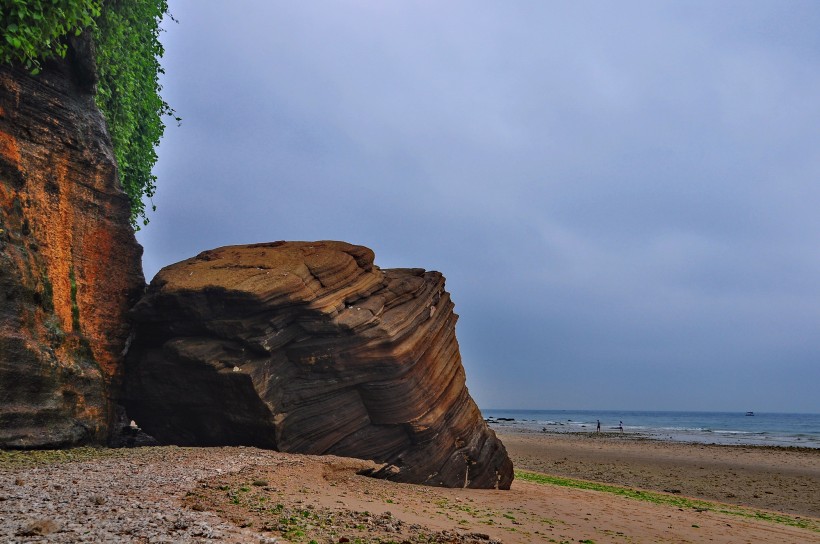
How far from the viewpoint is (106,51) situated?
20375mm

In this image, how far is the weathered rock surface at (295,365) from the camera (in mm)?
16734

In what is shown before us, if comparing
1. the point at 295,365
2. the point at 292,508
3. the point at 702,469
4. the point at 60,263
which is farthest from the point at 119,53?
the point at 702,469

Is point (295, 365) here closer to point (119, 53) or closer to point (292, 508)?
point (292, 508)

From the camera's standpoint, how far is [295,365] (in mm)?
17219

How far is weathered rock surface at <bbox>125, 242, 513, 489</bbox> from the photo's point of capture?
1673 cm

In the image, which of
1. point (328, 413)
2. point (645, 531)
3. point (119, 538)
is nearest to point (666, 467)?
point (645, 531)

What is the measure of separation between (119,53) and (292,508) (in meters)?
18.5

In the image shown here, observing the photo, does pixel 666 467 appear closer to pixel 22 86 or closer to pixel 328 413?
pixel 328 413

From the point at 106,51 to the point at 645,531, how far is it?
22.7m

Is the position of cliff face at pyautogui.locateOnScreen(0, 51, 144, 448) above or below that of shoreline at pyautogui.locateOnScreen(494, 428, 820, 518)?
above

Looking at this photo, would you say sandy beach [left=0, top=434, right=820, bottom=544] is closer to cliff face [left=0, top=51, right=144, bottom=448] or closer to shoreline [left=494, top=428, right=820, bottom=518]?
cliff face [left=0, top=51, right=144, bottom=448]

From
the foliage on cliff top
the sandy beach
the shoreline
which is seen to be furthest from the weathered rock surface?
the shoreline

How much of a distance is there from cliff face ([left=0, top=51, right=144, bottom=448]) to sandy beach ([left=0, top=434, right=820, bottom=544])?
1.46 meters

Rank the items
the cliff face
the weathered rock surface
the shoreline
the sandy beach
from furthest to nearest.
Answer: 1. the shoreline
2. the weathered rock surface
3. the cliff face
4. the sandy beach
